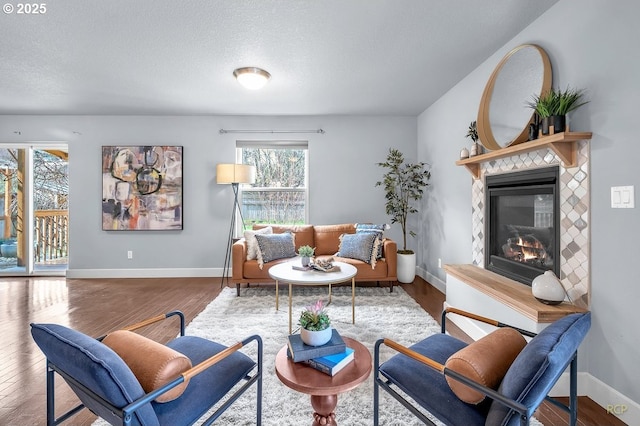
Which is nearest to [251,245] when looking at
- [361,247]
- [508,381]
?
[361,247]

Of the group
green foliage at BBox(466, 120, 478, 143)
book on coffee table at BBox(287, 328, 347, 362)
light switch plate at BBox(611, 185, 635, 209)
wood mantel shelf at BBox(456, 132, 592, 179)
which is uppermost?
green foliage at BBox(466, 120, 478, 143)

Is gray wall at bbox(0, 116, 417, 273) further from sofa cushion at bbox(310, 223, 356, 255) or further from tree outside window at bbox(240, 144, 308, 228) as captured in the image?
sofa cushion at bbox(310, 223, 356, 255)

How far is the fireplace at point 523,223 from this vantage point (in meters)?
2.11

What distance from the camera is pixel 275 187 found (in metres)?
4.88

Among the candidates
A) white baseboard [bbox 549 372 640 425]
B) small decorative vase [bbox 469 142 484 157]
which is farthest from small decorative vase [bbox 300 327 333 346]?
small decorative vase [bbox 469 142 484 157]

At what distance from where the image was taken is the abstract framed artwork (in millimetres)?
4645

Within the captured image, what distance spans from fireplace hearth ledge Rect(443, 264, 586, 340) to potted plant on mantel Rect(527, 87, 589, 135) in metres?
1.09

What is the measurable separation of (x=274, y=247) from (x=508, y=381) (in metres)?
3.08

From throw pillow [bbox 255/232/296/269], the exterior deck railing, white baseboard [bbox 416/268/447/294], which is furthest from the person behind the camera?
the exterior deck railing

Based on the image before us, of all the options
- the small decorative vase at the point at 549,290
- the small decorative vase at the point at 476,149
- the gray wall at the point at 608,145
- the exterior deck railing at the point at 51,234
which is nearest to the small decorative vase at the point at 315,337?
the small decorative vase at the point at 549,290

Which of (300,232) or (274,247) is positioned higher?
(300,232)

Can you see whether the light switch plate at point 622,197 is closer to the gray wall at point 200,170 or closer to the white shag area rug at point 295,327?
the white shag area rug at point 295,327

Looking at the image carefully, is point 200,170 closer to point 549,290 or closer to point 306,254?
point 306,254

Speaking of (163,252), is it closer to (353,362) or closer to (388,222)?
(388,222)
